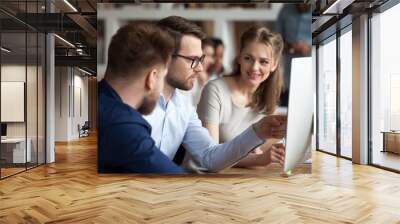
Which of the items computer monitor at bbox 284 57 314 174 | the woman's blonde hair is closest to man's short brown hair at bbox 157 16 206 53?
the woman's blonde hair

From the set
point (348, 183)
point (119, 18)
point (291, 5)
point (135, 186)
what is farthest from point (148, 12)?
point (348, 183)

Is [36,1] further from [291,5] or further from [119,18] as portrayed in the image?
[291,5]

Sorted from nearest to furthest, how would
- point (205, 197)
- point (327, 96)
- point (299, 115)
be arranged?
point (205, 197) → point (299, 115) → point (327, 96)

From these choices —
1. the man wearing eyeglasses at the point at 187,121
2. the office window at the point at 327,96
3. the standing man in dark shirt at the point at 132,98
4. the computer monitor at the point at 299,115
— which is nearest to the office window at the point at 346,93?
the office window at the point at 327,96

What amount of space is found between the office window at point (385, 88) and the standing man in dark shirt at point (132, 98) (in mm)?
3850

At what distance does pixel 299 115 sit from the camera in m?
6.75

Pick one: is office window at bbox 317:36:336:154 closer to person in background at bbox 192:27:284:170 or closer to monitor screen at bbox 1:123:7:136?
person in background at bbox 192:27:284:170

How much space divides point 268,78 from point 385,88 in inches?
102

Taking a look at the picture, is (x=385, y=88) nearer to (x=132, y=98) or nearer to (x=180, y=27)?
(x=180, y=27)

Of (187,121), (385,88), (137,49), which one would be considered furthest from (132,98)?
(385,88)

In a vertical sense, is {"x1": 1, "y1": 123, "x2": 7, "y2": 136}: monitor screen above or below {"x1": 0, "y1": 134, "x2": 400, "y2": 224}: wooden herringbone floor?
above

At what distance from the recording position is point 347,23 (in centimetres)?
887

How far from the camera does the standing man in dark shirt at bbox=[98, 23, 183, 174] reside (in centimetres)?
646

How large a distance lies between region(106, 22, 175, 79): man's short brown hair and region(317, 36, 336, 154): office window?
5.24m
